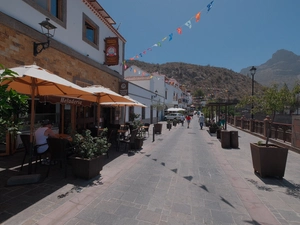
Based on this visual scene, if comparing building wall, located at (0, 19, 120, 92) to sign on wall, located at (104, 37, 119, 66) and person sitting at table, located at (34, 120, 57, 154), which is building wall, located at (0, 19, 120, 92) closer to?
sign on wall, located at (104, 37, 119, 66)

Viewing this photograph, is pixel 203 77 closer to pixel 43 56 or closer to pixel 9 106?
pixel 43 56

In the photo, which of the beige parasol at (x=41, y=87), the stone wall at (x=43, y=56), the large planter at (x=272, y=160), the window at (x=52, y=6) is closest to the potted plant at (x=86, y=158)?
the beige parasol at (x=41, y=87)

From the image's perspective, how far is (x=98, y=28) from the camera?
10.2 m

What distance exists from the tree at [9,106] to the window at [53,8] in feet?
16.6

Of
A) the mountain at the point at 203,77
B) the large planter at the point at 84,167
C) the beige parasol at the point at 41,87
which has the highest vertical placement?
the mountain at the point at 203,77

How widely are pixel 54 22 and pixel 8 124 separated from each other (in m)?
5.84

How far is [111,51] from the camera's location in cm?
1107

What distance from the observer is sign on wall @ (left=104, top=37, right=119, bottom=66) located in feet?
36.0

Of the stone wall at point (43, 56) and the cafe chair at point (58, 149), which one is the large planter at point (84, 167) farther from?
the stone wall at point (43, 56)

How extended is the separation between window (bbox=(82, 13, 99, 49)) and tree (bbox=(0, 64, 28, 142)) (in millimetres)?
7291

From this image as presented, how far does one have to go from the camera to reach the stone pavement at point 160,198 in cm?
284

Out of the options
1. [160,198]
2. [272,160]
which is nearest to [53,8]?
[160,198]

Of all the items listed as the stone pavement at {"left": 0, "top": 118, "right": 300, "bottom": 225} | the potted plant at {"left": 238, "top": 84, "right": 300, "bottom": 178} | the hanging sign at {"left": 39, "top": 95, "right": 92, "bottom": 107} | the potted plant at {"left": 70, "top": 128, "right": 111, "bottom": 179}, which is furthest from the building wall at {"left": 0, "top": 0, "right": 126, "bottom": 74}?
the potted plant at {"left": 238, "top": 84, "right": 300, "bottom": 178}

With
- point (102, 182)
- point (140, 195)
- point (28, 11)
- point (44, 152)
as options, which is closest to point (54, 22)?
point (28, 11)
